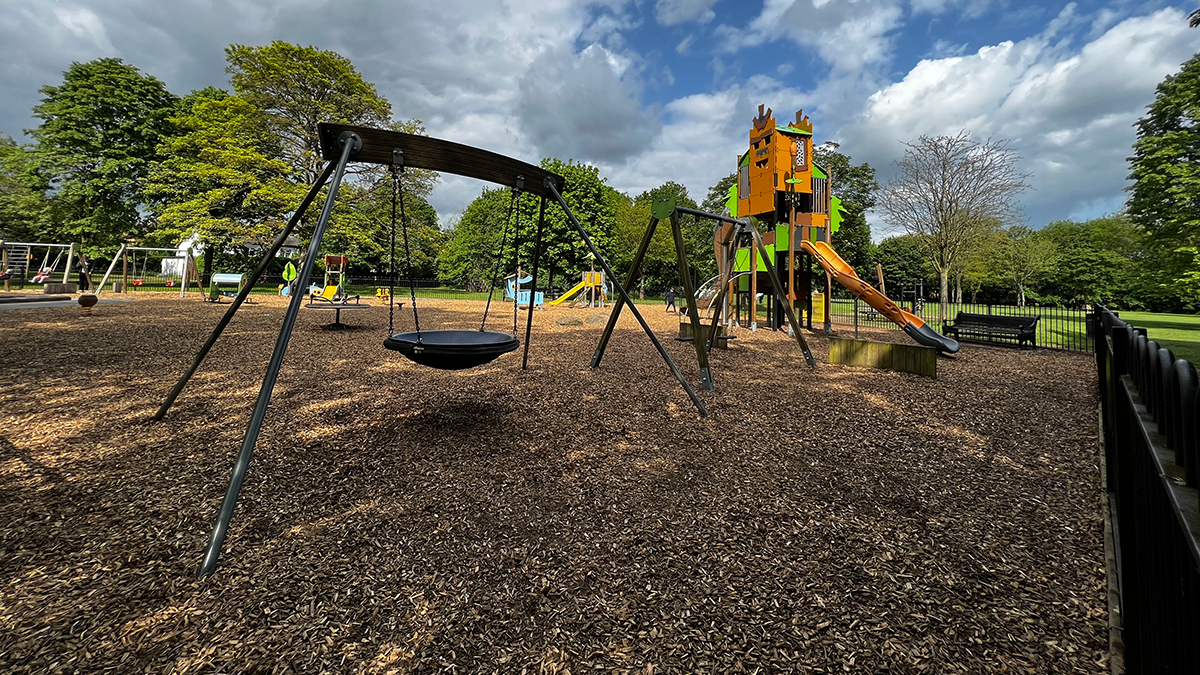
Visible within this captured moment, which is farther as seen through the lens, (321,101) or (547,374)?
(321,101)

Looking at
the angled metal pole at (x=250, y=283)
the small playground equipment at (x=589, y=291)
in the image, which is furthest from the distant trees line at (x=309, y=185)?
the angled metal pole at (x=250, y=283)

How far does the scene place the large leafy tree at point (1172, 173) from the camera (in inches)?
586

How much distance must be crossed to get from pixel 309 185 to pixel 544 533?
84.9ft

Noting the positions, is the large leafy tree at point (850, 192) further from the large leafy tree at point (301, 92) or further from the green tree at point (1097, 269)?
the large leafy tree at point (301, 92)

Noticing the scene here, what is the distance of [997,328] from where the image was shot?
11.3 m

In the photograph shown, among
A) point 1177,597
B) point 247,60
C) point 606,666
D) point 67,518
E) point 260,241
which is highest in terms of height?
point 247,60

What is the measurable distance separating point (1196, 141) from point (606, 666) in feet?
84.5

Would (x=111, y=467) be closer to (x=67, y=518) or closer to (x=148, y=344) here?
(x=67, y=518)

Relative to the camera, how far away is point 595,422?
4914 mm

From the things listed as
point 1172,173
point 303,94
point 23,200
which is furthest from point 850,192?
point 23,200

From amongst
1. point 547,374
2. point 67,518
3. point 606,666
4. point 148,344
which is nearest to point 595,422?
point 547,374

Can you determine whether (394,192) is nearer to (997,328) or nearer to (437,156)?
(437,156)

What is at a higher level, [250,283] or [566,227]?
[566,227]

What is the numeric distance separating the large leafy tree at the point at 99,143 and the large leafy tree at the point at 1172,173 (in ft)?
155
